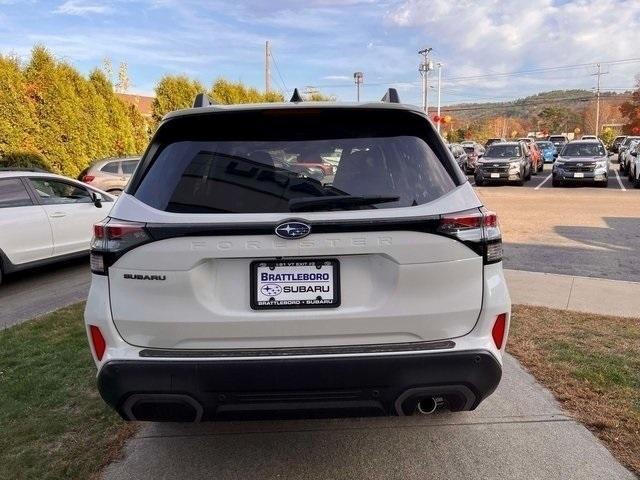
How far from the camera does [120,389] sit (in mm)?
2561

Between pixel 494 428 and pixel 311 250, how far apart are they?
1844 millimetres

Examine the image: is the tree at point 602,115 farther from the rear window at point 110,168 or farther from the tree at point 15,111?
the tree at point 15,111

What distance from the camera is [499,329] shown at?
106 inches

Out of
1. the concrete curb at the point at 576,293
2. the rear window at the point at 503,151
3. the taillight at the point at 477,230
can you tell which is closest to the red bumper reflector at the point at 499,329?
the taillight at the point at 477,230

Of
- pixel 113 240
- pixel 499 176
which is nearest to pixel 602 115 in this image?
pixel 499 176

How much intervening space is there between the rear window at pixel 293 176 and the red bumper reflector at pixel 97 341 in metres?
0.64

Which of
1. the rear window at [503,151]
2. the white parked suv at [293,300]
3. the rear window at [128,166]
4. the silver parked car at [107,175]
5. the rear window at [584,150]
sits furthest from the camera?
the rear window at [503,151]

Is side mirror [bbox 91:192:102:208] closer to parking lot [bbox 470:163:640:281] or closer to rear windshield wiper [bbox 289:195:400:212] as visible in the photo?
parking lot [bbox 470:163:640:281]

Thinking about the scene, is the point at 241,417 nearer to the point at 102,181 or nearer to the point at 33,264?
the point at 33,264

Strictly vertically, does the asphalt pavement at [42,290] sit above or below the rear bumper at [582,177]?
below

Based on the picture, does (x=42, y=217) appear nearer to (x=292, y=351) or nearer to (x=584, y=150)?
(x=292, y=351)

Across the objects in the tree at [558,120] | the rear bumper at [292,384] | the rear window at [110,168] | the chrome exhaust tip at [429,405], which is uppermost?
the tree at [558,120]

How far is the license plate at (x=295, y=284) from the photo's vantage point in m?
2.51

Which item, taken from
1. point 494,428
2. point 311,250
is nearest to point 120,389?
point 311,250
